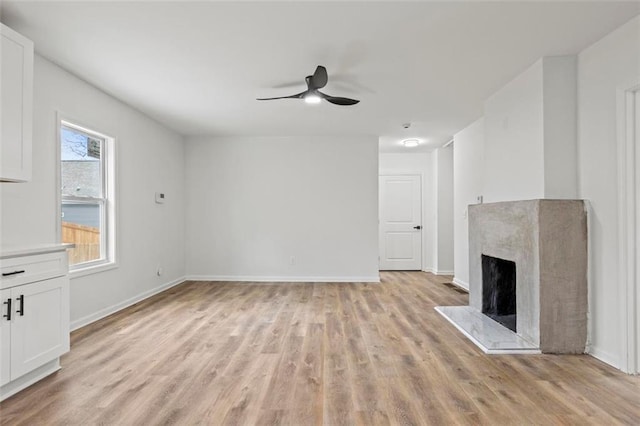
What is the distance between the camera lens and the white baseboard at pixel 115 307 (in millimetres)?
3570

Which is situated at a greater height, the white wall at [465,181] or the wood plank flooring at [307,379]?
the white wall at [465,181]

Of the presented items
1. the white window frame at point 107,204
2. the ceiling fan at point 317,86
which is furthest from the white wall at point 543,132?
the white window frame at point 107,204

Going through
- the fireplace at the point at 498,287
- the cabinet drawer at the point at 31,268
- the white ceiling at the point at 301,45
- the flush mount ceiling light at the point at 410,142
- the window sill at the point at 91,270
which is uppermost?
the white ceiling at the point at 301,45

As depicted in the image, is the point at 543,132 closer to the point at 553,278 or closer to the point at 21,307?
the point at 553,278

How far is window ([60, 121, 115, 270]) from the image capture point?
142 inches

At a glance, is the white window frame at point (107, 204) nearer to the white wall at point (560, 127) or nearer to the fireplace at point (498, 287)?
the fireplace at point (498, 287)

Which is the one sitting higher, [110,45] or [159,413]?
[110,45]

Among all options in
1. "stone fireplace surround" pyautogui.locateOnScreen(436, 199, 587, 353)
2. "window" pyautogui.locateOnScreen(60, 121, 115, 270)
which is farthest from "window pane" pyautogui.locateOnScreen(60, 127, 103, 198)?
"stone fireplace surround" pyautogui.locateOnScreen(436, 199, 587, 353)

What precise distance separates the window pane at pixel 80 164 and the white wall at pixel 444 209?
5748mm

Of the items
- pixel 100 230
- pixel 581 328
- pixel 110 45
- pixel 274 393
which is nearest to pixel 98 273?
pixel 100 230

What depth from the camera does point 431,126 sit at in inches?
215

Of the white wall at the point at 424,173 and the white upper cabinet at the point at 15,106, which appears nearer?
the white upper cabinet at the point at 15,106

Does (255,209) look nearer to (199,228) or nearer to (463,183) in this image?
(199,228)

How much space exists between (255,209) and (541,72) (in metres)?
4.55
